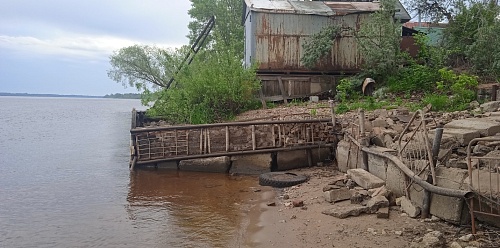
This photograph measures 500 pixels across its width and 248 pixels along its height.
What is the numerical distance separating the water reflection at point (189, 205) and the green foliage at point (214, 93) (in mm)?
4585

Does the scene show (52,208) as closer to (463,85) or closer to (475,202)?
(475,202)

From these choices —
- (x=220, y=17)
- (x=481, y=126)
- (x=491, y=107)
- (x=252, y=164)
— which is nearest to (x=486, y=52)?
(x=491, y=107)

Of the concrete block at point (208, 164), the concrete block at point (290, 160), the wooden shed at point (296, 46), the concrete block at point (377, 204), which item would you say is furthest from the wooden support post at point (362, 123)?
the wooden shed at point (296, 46)

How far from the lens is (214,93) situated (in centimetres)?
1827

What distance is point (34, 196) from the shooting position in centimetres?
1229

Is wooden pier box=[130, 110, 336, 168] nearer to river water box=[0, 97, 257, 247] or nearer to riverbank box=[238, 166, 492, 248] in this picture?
river water box=[0, 97, 257, 247]

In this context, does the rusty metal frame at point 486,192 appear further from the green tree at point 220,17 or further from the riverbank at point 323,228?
the green tree at point 220,17

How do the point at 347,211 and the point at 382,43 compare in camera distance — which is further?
the point at 382,43

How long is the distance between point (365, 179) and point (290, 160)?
5.07 m

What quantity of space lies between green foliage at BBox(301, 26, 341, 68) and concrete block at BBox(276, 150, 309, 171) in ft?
22.5

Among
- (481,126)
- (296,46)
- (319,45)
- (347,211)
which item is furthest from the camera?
(296,46)

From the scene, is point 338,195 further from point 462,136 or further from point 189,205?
point 189,205

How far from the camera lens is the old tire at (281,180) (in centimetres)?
1145

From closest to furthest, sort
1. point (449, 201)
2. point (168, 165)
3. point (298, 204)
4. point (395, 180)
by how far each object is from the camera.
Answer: point (449, 201) → point (395, 180) → point (298, 204) → point (168, 165)
